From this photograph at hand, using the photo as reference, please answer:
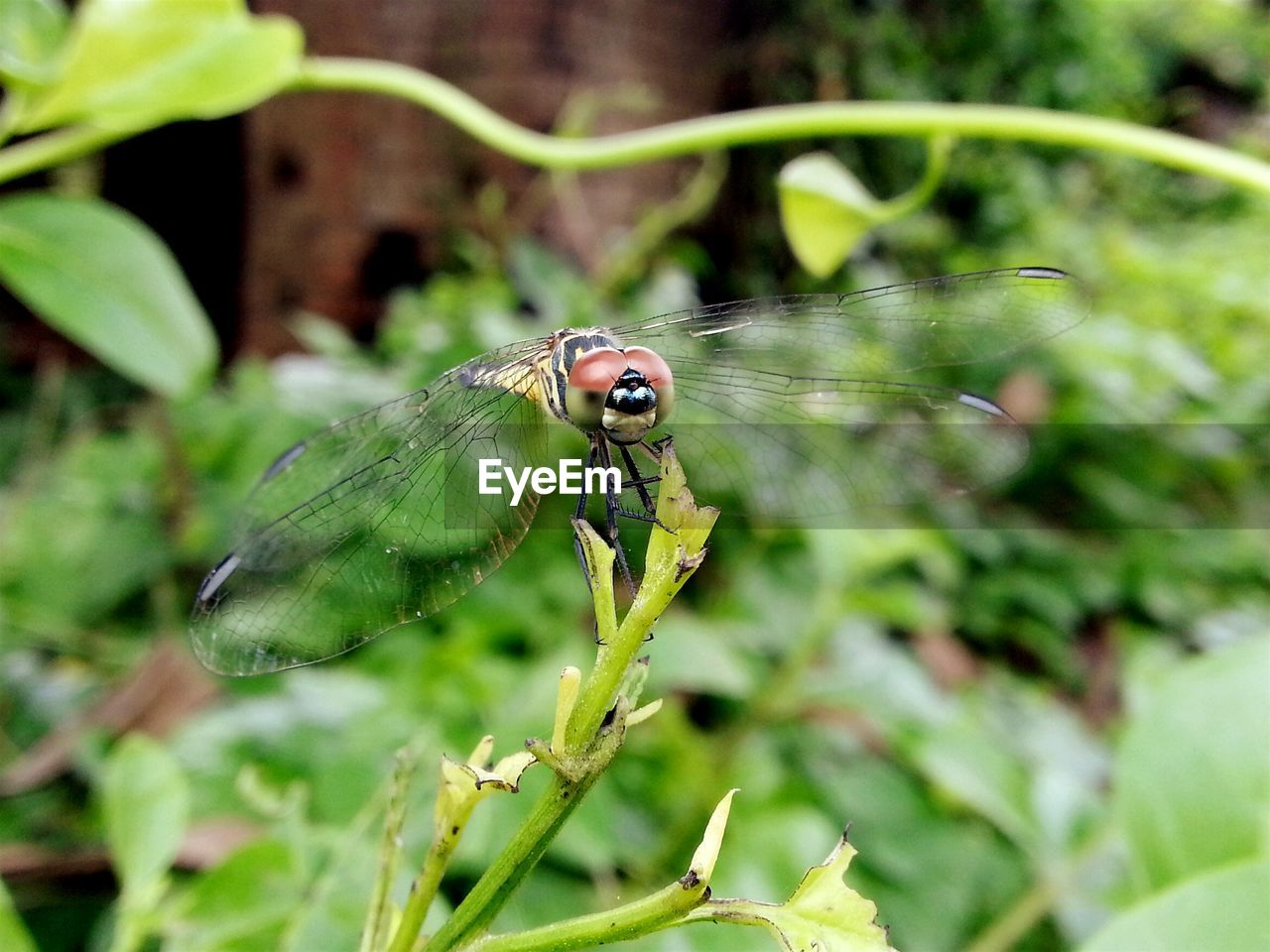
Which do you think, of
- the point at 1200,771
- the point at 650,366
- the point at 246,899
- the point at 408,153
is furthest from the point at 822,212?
the point at 408,153

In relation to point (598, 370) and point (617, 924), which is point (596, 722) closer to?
point (617, 924)

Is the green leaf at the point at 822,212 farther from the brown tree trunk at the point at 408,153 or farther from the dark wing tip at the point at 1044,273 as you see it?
the brown tree trunk at the point at 408,153

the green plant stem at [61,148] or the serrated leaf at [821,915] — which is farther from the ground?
the green plant stem at [61,148]

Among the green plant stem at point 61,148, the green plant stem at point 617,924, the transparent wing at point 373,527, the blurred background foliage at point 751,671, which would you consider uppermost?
the green plant stem at point 61,148

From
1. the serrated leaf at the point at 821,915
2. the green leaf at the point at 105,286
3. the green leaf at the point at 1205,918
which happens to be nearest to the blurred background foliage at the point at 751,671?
the green leaf at the point at 1205,918

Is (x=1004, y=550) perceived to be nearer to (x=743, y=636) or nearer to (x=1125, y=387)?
(x=1125, y=387)

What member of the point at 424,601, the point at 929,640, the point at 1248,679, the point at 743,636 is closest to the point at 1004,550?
the point at 929,640
